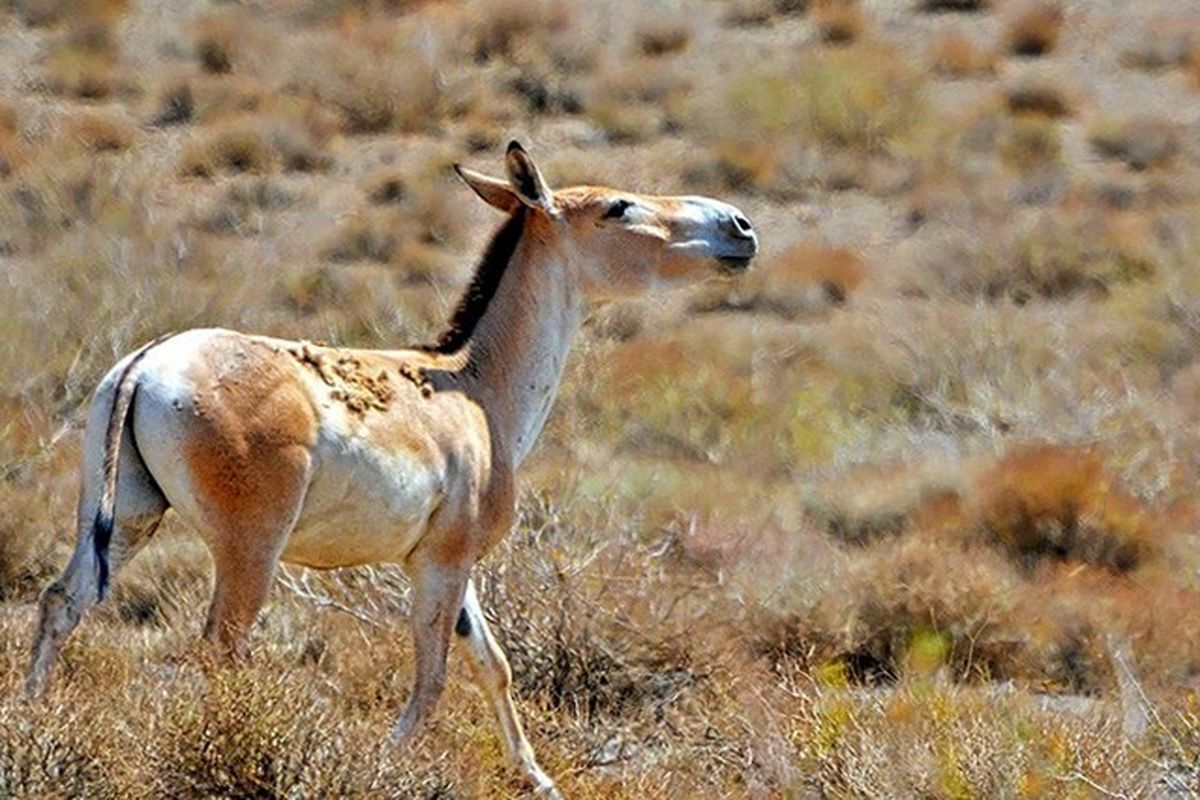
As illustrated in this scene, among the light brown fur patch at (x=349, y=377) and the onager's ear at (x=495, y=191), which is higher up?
the onager's ear at (x=495, y=191)

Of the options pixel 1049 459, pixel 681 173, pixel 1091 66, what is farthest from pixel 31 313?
pixel 1091 66

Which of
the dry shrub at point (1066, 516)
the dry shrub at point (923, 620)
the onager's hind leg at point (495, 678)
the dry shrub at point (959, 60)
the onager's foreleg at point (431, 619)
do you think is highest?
the onager's foreleg at point (431, 619)

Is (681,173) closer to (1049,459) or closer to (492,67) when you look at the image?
(492,67)

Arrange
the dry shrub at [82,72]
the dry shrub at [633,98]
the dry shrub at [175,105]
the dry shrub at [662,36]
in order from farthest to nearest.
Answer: the dry shrub at [662,36] → the dry shrub at [82,72] → the dry shrub at [175,105] → the dry shrub at [633,98]

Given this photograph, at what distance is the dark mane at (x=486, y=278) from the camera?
9.19m

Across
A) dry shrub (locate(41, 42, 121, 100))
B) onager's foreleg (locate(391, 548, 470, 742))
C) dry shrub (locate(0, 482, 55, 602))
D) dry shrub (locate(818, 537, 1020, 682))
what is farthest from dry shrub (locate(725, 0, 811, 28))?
onager's foreleg (locate(391, 548, 470, 742))

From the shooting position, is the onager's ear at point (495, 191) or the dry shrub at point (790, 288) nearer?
the onager's ear at point (495, 191)

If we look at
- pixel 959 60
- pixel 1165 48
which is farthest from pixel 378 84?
pixel 1165 48

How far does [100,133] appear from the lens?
27.7 m

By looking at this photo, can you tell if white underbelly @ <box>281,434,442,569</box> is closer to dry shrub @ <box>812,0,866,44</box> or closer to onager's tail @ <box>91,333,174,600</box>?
onager's tail @ <box>91,333,174,600</box>

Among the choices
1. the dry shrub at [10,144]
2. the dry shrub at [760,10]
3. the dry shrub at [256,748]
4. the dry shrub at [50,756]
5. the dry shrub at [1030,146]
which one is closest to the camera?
the dry shrub at [50,756]

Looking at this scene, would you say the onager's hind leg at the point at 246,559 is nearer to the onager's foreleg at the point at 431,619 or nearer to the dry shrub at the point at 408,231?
the onager's foreleg at the point at 431,619

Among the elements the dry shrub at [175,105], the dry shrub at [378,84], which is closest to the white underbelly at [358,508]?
the dry shrub at [378,84]

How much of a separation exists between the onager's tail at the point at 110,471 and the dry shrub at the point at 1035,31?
25.7 metres
